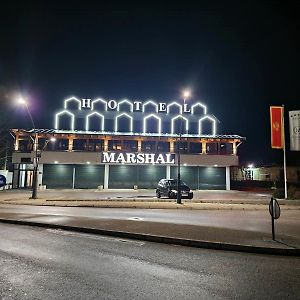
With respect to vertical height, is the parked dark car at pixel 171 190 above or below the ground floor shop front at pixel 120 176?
below

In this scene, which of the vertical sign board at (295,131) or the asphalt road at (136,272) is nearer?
the asphalt road at (136,272)

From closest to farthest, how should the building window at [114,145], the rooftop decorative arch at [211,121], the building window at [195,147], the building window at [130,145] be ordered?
the building window at [114,145], the building window at [130,145], the building window at [195,147], the rooftop decorative arch at [211,121]

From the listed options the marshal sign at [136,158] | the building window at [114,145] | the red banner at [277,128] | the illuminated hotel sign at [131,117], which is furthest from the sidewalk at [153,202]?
the illuminated hotel sign at [131,117]

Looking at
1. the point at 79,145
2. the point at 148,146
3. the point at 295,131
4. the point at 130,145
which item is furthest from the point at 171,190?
the point at 79,145

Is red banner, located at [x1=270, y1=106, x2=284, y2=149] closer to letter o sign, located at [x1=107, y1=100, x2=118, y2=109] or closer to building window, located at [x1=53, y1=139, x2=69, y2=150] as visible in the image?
letter o sign, located at [x1=107, y1=100, x2=118, y2=109]

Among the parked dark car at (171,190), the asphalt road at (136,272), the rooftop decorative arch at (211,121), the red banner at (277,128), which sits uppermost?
the rooftop decorative arch at (211,121)

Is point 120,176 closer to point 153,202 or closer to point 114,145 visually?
point 114,145

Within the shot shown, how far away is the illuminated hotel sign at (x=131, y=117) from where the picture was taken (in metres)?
44.2

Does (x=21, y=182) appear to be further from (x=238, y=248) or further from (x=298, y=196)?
(x=238, y=248)

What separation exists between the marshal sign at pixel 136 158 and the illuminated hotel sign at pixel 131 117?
5.14 meters

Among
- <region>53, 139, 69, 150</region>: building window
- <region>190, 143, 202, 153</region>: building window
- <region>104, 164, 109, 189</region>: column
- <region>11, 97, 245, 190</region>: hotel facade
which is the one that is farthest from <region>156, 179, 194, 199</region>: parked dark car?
<region>53, 139, 69, 150</region>: building window

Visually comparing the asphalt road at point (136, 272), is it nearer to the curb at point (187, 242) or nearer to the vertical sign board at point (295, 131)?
the curb at point (187, 242)

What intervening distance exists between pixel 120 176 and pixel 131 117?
10519 mm

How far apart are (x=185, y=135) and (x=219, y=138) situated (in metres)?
5.20
